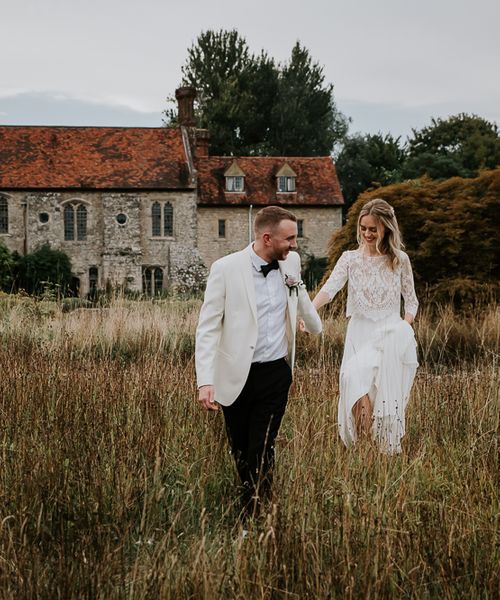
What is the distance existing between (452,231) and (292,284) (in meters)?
10.8

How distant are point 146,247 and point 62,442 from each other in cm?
3437

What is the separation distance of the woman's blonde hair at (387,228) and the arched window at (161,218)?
1312 inches

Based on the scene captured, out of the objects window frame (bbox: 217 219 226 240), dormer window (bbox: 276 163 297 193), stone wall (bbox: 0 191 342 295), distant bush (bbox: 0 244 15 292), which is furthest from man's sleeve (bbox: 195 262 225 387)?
dormer window (bbox: 276 163 297 193)

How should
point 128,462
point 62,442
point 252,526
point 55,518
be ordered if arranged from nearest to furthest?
point 252,526
point 55,518
point 128,462
point 62,442

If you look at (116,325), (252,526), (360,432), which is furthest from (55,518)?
(116,325)

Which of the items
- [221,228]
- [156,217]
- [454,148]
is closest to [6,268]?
[156,217]

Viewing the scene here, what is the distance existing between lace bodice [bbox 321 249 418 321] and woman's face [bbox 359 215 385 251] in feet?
0.33

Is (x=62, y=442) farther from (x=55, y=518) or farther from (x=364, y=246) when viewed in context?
(x=364, y=246)

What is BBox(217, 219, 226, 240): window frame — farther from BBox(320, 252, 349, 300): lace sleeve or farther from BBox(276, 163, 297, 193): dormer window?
BBox(320, 252, 349, 300): lace sleeve

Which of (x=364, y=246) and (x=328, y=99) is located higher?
(x=328, y=99)

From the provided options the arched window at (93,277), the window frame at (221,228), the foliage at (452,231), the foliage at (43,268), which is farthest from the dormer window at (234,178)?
the foliage at (452,231)

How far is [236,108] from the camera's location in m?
49.7

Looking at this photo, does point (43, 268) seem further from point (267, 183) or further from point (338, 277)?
point (338, 277)

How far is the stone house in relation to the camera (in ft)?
125
